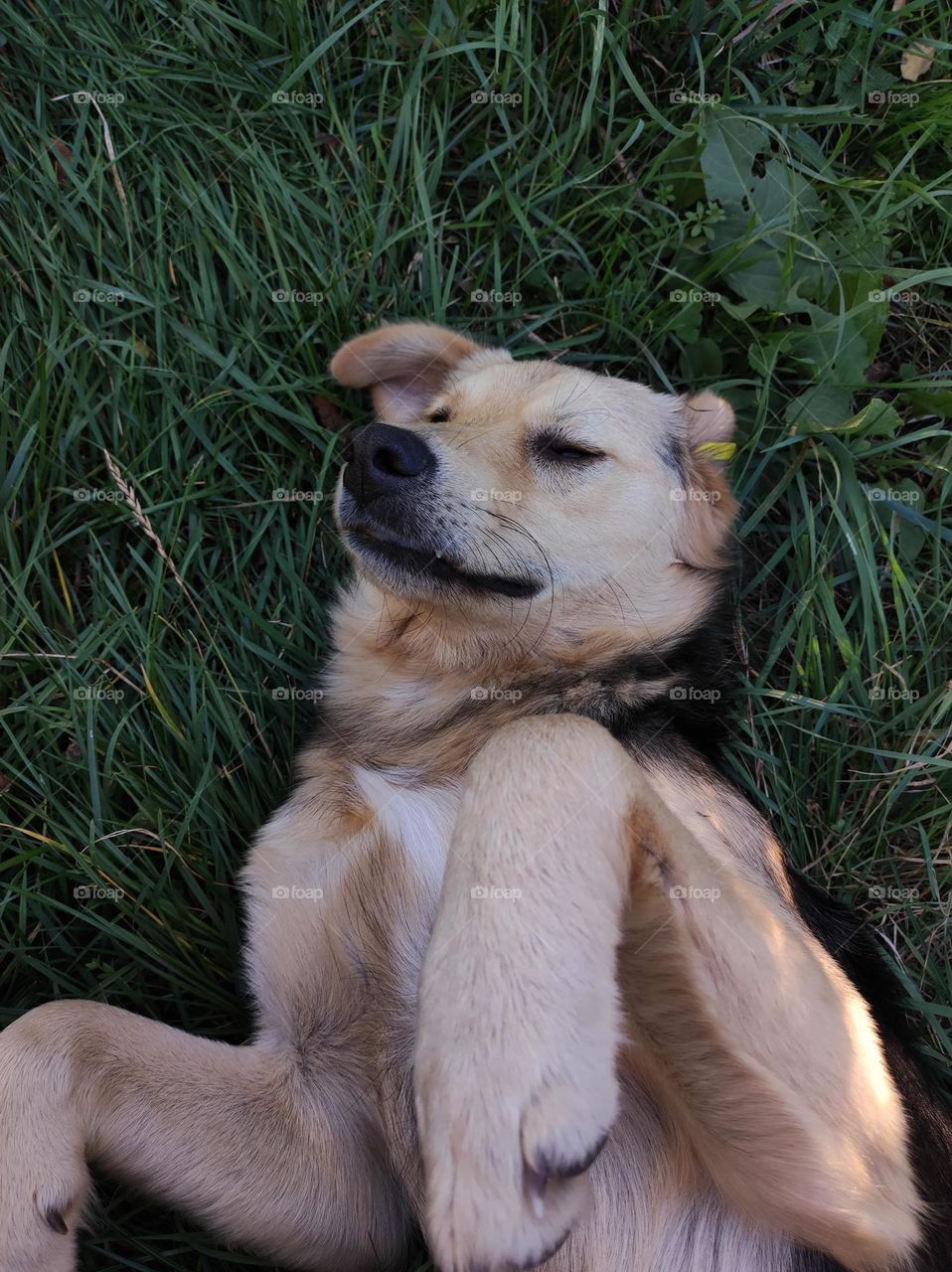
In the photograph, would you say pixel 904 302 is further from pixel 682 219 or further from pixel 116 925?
pixel 116 925

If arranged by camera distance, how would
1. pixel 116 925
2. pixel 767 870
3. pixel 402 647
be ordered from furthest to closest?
1. pixel 116 925
2. pixel 402 647
3. pixel 767 870

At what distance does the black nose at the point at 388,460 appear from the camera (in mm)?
2877

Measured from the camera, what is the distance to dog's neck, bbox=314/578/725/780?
10.1 feet

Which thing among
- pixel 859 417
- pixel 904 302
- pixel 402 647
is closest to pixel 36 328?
pixel 402 647

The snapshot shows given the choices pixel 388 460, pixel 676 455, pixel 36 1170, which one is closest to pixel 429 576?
pixel 388 460

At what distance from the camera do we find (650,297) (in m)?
4.27

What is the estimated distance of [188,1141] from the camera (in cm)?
278

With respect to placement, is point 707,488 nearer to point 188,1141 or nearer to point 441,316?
point 441,316

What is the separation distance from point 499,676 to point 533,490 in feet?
2.02

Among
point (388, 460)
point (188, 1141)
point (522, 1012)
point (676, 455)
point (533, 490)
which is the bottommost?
point (188, 1141)

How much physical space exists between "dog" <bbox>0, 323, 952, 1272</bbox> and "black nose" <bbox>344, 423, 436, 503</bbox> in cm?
1

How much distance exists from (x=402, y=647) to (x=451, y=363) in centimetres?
130

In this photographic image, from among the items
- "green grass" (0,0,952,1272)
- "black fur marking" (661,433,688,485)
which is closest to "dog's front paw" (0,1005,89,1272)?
"green grass" (0,0,952,1272)

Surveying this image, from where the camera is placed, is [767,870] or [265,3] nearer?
[767,870]
